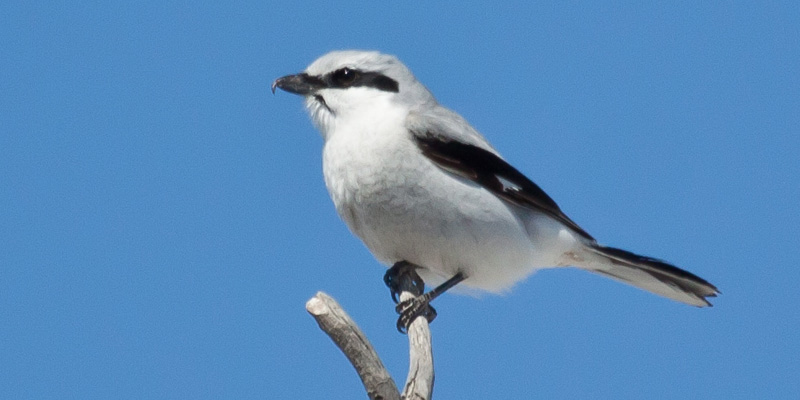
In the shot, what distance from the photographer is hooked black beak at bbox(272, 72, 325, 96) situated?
579 cm

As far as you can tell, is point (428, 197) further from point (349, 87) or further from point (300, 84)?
point (300, 84)

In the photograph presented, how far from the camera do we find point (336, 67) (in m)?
5.83

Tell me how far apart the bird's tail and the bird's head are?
1277mm

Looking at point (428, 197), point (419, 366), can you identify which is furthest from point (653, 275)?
point (419, 366)

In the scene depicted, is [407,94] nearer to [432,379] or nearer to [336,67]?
[336,67]

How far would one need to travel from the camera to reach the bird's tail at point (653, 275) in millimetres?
5871

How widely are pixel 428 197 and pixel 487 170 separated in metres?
0.45

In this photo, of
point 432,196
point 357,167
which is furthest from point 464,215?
point 357,167

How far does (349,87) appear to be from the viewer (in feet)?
19.1

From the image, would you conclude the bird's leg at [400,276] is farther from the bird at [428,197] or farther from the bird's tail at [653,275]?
the bird's tail at [653,275]

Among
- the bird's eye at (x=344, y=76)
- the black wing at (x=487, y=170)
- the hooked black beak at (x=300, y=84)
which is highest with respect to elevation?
the bird's eye at (x=344, y=76)

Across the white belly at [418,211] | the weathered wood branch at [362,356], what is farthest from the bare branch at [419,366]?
the white belly at [418,211]

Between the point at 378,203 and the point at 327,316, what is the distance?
3.95 feet

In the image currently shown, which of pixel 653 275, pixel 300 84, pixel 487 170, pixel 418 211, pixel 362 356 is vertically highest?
pixel 300 84
